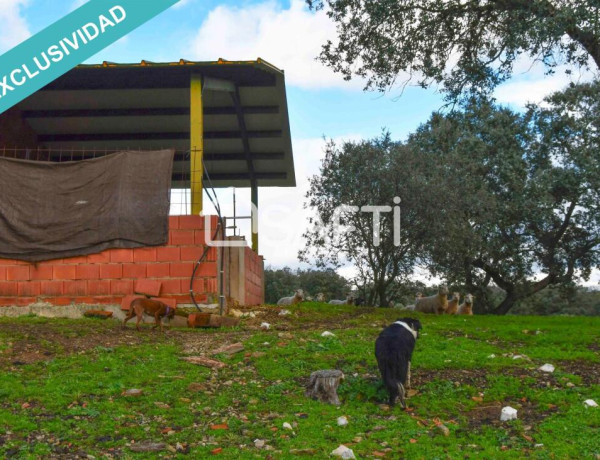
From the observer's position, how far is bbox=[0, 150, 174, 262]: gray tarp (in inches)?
689

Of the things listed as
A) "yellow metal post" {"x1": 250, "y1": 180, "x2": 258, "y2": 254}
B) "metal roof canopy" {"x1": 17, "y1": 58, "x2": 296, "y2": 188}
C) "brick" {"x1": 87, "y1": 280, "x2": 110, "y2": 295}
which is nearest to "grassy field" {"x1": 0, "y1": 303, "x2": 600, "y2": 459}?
"brick" {"x1": 87, "y1": 280, "x2": 110, "y2": 295}

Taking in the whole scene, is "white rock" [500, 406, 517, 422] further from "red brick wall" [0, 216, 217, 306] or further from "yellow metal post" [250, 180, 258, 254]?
"yellow metal post" [250, 180, 258, 254]

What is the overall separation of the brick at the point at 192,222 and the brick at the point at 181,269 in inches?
36.5

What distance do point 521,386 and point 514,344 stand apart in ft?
13.2

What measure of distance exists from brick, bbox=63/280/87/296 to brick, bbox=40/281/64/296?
0.44ft

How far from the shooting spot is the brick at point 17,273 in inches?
690

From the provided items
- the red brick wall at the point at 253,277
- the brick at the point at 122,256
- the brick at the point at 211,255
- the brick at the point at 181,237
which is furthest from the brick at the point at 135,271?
the red brick wall at the point at 253,277

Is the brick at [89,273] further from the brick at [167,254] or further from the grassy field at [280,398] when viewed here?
the grassy field at [280,398]

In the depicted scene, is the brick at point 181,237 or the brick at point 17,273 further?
the brick at point 17,273

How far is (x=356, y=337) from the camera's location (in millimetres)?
13398

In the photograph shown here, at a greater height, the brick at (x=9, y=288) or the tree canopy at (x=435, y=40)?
the tree canopy at (x=435, y=40)

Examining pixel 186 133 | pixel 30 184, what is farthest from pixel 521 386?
pixel 186 133

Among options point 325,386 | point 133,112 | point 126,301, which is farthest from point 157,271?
point 325,386

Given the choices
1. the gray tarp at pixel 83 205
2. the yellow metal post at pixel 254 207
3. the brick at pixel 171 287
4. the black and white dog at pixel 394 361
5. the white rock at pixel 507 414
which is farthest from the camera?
the yellow metal post at pixel 254 207
